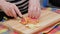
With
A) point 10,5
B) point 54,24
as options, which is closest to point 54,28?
point 54,24

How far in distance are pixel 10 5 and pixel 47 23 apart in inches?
8.3

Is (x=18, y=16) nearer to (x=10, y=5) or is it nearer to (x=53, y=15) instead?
(x=10, y=5)

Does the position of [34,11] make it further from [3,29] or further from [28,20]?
[3,29]

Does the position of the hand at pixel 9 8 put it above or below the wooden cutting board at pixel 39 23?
above

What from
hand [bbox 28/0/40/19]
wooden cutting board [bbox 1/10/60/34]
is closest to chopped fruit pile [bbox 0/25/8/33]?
wooden cutting board [bbox 1/10/60/34]

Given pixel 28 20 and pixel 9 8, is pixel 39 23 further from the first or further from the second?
pixel 9 8

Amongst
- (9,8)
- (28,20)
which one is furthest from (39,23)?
(9,8)

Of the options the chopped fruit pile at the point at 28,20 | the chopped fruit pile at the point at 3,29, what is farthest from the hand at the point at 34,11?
the chopped fruit pile at the point at 3,29

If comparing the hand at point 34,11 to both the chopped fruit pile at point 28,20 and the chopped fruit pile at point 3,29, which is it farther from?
the chopped fruit pile at point 3,29

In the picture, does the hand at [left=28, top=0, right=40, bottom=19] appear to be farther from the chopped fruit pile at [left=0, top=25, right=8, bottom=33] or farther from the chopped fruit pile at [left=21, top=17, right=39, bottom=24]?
the chopped fruit pile at [left=0, top=25, right=8, bottom=33]

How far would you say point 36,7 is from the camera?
2.65ft

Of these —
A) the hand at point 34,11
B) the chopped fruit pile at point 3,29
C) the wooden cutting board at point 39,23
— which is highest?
the hand at point 34,11

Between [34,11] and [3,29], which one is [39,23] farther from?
[3,29]

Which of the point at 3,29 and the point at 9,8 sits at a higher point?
the point at 9,8
